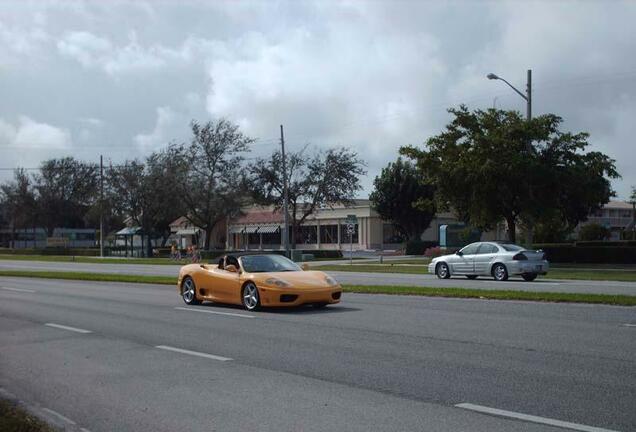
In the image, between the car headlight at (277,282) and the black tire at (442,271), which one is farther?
the black tire at (442,271)

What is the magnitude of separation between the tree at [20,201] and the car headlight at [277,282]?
8913cm

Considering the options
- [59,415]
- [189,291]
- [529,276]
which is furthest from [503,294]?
[59,415]

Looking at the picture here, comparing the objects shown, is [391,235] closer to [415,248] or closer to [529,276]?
[415,248]

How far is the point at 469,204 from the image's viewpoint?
38.1 metres

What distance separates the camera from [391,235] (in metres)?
74.4

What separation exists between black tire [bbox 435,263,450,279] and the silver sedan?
0.13 metres

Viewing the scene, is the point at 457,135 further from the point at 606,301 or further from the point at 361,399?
the point at 361,399

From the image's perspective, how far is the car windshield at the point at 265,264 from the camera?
15.4 metres

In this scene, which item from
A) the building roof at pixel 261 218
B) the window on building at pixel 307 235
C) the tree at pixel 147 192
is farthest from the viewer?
the building roof at pixel 261 218

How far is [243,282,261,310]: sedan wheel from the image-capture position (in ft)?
48.5

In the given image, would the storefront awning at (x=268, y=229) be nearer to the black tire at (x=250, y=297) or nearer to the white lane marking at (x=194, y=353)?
the black tire at (x=250, y=297)

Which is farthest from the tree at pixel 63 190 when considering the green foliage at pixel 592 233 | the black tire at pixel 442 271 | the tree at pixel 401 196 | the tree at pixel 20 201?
the black tire at pixel 442 271

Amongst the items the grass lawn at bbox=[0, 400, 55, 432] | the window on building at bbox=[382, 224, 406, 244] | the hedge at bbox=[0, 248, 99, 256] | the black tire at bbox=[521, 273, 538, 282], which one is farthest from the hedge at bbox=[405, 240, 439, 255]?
the grass lawn at bbox=[0, 400, 55, 432]

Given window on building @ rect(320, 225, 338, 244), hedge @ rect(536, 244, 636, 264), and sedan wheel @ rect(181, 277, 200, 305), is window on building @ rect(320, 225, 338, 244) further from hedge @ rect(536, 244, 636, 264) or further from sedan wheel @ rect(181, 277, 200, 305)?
sedan wheel @ rect(181, 277, 200, 305)
